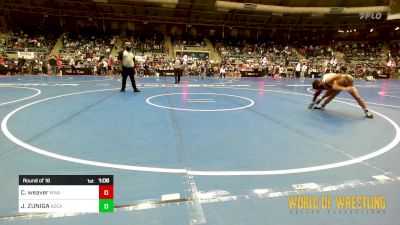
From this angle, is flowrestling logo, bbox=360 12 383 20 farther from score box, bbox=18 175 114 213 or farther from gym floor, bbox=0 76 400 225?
score box, bbox=18 175 114 213

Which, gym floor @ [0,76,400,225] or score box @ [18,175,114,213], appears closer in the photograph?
score box @ [18,175,114,213]

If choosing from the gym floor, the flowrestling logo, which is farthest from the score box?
the flowrestling logo

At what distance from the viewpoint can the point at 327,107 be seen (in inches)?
325

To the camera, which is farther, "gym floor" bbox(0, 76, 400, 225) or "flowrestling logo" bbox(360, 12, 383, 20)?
"flowrestling logo" bbox(360, 12, 383, 20)

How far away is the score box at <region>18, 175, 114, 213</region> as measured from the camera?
2291 mm

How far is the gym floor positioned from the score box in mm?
108

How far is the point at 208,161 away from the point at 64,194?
74.2 inches

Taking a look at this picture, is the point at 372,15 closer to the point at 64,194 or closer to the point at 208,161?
the point at 208,161

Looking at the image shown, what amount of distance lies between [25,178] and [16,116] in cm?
450

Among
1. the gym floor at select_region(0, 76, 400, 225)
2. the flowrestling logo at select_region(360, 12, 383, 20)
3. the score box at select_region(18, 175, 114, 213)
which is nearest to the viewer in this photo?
the score box at select_region(18, 175, 114, 213)

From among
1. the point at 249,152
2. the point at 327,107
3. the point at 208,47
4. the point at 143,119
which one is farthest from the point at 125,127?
the point at 208,47

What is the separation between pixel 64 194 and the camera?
230cm

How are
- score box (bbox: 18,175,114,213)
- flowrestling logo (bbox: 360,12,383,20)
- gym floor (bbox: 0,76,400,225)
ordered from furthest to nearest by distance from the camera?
flowrestling logo (bbox: 360,12,383,20) → gym floor (bbox: 0,76,400,225) → score box (bbox: 18,175,114,213)

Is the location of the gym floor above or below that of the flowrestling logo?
below
